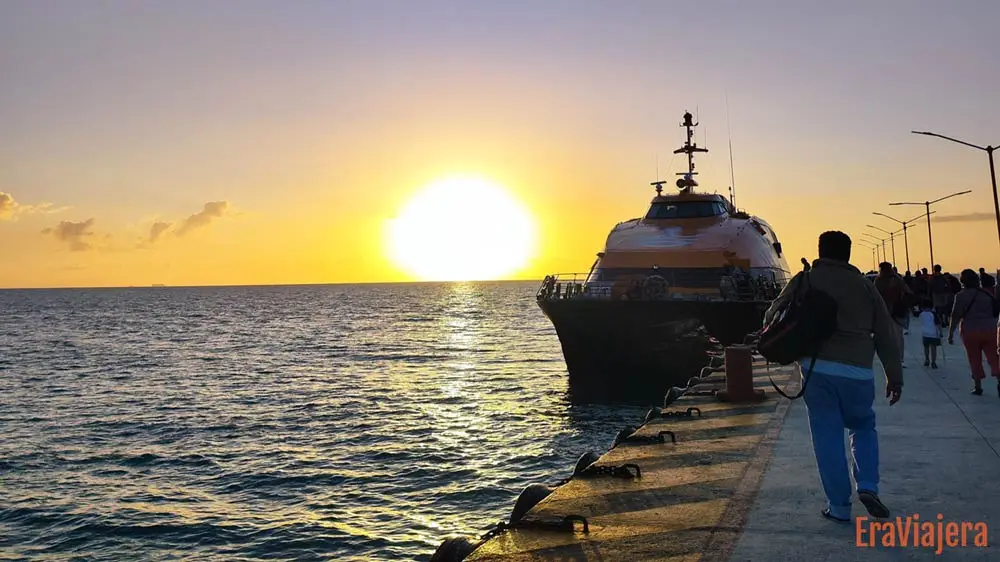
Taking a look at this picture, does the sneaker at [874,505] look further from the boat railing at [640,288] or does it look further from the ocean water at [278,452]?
the boat railing at [640,288]

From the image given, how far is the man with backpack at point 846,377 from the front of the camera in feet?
16.3

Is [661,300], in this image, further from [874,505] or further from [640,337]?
[874,505]

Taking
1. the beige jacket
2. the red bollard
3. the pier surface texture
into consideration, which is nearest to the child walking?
the pier surface texture

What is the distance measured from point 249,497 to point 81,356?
39.4 m

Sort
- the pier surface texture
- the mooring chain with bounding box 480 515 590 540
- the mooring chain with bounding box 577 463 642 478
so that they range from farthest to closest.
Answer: the mooring chain with bounding box 577 463 642 478, the mooring chain with bounding box 480 515 590 540, the pier surface texture

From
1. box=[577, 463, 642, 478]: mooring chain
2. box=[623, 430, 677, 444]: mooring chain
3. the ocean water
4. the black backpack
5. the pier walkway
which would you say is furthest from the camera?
the ocean water

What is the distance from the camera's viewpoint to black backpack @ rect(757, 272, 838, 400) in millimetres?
4945

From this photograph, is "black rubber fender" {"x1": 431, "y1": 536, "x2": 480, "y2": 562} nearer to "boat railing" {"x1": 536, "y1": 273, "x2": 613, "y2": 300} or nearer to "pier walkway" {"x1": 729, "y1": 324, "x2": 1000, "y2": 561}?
"pier walkway" {"x1": 729, "y1": 324, "x2": 1000, "y2": 561}

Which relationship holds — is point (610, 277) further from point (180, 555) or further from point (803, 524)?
point (803, 524)

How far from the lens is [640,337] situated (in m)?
23.4

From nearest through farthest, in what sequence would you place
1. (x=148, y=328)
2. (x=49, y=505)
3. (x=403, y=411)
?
(x=49, y=505) < (x=403, y=411) < (x=148, y=328)

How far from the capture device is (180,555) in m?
11.8

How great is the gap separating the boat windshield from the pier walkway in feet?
62.7

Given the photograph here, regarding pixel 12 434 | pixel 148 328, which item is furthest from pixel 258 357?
pixel 148 328
